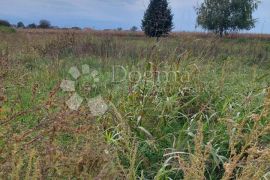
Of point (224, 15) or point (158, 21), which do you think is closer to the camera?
point (158, 21)

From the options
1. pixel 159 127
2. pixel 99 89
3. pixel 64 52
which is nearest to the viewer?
pixel 159 127

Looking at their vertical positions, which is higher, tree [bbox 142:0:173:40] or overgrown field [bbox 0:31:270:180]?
tree [bbox 142:0:173:40]

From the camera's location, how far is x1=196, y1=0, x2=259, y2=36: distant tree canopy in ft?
122

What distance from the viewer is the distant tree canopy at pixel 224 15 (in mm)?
37312

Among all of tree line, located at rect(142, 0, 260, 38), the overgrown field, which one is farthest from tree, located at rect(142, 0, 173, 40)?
tree line, located at rect(142, 0, 260, 38)

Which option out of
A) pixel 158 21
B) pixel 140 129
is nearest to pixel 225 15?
pixel 158 21

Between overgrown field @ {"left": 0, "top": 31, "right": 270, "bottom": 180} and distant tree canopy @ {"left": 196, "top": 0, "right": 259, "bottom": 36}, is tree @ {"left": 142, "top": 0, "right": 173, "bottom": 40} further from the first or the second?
distant tree canopy @ {"left": 196, "top": 0, "right": 259, "bottom": 36}

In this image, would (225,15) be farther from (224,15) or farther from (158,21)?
(158,21)

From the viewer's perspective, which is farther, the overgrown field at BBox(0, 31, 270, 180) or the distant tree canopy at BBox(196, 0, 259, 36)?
the distant tree canopy at BBox(196, 0, 259, 36)

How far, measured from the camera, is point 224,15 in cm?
3759

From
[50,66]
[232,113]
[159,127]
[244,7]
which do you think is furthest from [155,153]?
[244,7]

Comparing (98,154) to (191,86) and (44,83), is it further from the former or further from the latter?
(44,83)

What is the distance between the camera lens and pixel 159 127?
12.4ft

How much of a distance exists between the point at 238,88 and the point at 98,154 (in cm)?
321
